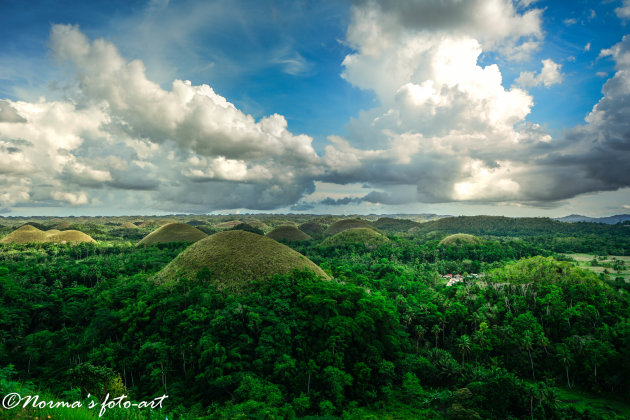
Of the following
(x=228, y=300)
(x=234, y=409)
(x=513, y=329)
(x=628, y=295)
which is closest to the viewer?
(x=234, y=409)

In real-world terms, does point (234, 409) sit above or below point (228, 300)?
below

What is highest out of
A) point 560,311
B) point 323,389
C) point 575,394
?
point 560,311

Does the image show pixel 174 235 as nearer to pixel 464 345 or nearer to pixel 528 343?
pixel 464 345

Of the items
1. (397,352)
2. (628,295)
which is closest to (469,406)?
(397,352)

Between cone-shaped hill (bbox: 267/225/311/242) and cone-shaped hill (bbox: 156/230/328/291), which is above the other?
cone-shaped hill (bbox: 156/230/328/291)

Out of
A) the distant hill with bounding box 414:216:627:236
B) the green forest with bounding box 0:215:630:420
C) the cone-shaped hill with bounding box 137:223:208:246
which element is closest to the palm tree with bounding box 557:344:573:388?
the green forest with bounding box 0:215:630:420

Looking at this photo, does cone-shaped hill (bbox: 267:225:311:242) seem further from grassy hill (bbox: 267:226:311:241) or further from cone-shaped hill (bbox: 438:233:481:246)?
cone-shaped hill (bbox: 438:233:481:246)

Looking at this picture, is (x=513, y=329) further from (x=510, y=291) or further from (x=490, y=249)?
(x=490, y=249)
